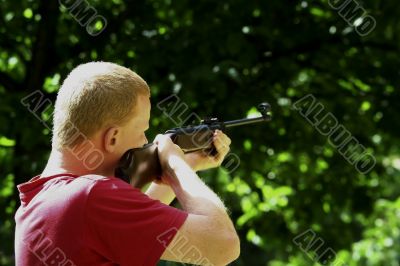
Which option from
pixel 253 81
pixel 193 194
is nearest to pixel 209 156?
pixel 193 194

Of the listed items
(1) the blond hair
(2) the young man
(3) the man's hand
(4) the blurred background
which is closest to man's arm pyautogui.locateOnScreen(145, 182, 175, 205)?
(3) the man's hand

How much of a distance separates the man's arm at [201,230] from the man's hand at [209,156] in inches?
21.7

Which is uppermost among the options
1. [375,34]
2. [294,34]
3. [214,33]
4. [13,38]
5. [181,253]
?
[375,34]

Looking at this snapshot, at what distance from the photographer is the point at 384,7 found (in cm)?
651

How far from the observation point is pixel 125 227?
7.82 feet

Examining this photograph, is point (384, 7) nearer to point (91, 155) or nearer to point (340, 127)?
point (340, 127)

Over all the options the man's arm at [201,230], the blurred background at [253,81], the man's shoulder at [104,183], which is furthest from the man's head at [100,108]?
the blurred background at [253,81]

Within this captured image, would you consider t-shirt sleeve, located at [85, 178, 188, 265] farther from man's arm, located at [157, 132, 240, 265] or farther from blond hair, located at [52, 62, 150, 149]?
blond hair, located at [52, 62, 150, 149]

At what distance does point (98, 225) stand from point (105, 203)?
66 millimetres

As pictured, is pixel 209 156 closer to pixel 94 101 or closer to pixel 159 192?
pixel 159 192

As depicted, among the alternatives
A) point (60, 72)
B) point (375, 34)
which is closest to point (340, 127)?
point (375, 34)

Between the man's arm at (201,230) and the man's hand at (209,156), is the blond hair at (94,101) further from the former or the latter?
the man's hand at (209,156)

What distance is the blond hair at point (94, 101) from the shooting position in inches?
97.4

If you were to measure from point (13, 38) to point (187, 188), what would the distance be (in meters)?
4.56
